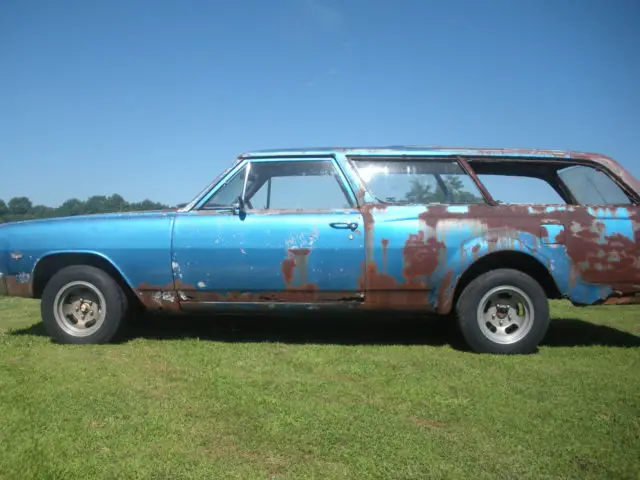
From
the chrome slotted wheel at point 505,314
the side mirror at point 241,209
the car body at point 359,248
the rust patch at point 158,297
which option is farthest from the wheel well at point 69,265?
the chrome slotted wheel at point 505,314

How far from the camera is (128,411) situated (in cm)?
278

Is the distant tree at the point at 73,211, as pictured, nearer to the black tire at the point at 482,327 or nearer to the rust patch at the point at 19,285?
the rust patch at the point at 19,285

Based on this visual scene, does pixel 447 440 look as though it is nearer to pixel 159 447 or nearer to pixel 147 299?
pixel 159 447

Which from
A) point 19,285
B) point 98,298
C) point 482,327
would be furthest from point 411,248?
point 19,285

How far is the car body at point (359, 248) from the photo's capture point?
402 cm

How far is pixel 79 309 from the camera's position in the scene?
170 inches

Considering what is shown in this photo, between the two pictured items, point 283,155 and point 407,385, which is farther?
point 283,155

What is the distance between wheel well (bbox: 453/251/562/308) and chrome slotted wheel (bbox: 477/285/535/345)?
23 centimetres

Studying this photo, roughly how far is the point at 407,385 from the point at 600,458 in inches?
46.4

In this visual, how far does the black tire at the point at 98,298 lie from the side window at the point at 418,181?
7.69 ft

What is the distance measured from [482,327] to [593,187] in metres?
1.62

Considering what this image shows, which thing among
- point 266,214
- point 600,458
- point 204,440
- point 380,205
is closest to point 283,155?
point 266,214

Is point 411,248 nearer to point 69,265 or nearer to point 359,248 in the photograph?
point 359,248

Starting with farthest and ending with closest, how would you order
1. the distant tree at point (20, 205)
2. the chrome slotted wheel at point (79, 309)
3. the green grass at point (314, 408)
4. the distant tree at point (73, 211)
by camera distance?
the distant tree at point (20, 205) < the distant tree at point (73, 211) < the chrome slotted wheel at point (79, 309) < the green grass at point (314, 408)
